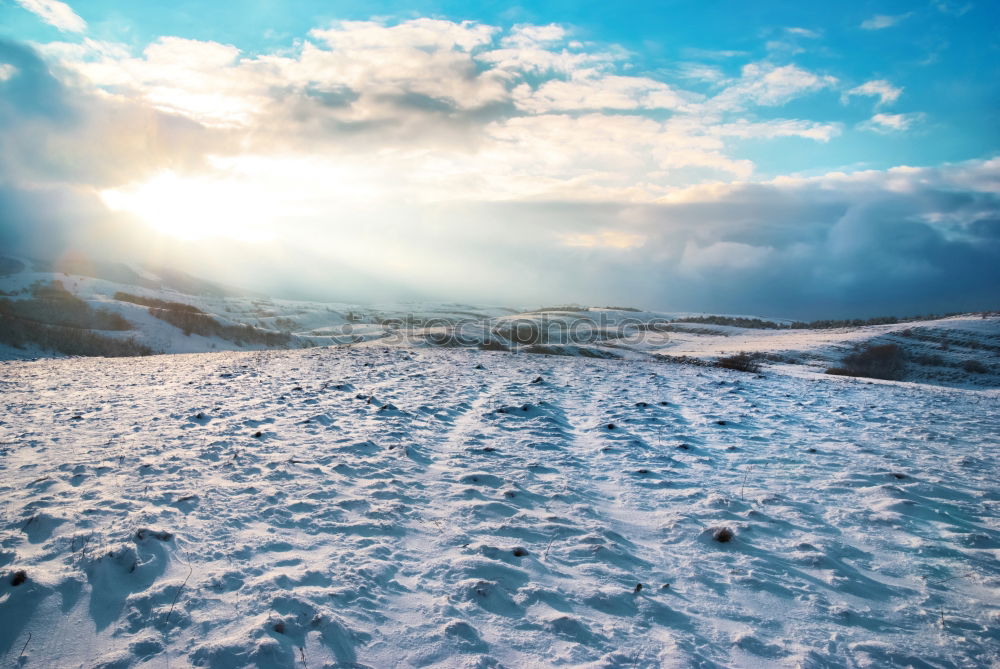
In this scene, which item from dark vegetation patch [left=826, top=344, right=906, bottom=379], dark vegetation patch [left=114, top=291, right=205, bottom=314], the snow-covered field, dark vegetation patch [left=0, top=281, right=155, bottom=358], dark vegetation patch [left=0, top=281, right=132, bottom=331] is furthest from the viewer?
dark vegetation patch [left=114, top=291, right=205, bottom=314]

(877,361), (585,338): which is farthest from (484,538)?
(585,338)

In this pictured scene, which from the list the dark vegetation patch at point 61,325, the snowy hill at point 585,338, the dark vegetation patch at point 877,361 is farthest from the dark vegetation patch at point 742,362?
the dark vegetation patch at point 61,325

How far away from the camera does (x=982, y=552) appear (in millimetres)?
5973

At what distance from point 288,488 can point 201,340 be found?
39171 millimetres

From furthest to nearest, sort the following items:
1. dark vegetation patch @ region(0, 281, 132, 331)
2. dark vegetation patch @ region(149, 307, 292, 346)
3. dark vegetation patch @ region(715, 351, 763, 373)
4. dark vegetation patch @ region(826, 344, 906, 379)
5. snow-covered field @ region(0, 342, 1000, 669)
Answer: dark vegetation patch @ region(149, 307, 292, 346) < dark vegetation patch @ region(0, 281, 132, 331) < dark vegetation patch @ region(826, 344, 906, 379) < dark vegetation patch @ region(715, 351, 763, 373) < snow-covered field @ region(0, 342, 1000, 669)

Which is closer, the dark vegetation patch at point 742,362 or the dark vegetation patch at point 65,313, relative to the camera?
the dark vegetation patch at point 742,362

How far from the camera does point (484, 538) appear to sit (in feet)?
20.2

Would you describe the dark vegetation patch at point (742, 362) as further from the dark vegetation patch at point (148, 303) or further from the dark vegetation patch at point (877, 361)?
the dark vegetation patch at point (148, 303)

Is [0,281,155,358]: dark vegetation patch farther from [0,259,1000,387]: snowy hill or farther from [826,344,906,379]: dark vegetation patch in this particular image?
[826,344,906,379]: dark vegetation patch

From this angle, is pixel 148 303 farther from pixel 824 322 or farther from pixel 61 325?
pixel 824 322

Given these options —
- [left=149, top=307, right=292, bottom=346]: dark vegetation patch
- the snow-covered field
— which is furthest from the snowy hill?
the snow-covered field

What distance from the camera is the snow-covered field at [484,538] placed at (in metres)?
4.24

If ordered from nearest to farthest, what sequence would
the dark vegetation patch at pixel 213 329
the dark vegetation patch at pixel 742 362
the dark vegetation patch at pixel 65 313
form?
the dark vegetation patch at pixel 742 362 → the dark vegetation patch at pixel 65 313 → the dark vegetation patch at pixel 213 329

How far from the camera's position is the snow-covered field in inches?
167
